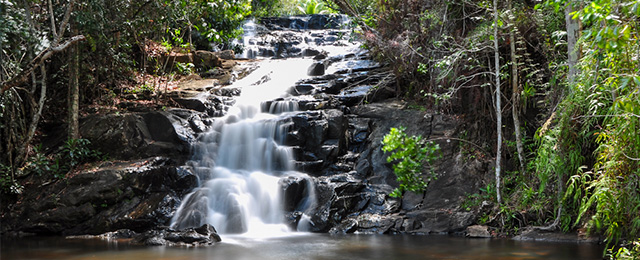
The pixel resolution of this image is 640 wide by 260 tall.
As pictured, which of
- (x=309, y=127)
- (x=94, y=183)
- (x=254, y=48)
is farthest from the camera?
(x=254, y=48)

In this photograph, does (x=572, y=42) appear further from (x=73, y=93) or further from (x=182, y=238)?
(x=73, y=93)

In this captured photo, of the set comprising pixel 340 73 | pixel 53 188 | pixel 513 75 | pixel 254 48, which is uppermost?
pixel 254 48

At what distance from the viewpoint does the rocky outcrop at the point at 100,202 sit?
927 centimetres

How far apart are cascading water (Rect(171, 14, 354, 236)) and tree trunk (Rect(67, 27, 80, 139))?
267cm

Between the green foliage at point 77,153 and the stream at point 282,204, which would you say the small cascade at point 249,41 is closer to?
the stream at point 282,204

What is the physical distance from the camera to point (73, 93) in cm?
1092

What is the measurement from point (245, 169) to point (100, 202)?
3106 millimetres

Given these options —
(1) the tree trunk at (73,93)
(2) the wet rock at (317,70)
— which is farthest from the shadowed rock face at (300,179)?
(2) the wet rock at (317,70)

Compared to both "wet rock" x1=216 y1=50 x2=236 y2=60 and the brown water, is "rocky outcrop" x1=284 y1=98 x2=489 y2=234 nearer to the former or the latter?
the brown water

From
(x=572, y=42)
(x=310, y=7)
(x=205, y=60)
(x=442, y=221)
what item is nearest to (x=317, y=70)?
(x=205, y=60)

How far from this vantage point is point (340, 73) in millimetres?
14883

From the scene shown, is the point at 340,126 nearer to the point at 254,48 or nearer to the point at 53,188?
the point at 53,188

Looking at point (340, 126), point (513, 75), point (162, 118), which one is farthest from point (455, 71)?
point (162, 118)

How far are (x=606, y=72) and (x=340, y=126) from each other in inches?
235
